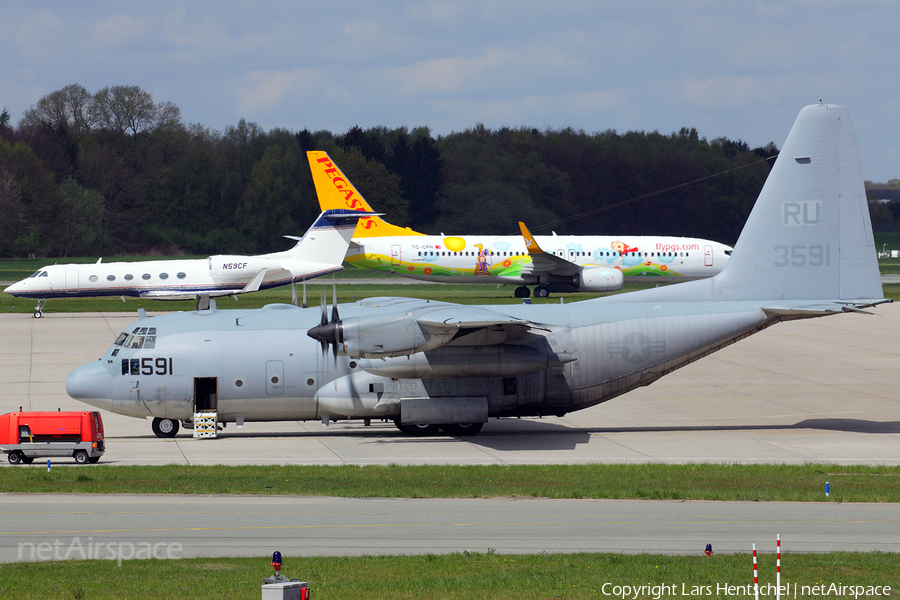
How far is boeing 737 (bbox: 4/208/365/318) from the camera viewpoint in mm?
49719

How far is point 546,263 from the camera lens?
59531mm

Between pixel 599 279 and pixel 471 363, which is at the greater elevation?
pixel 599 279

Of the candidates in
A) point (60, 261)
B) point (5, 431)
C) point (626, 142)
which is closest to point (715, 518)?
point (5, 431)

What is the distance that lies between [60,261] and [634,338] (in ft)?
282

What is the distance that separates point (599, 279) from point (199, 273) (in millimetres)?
25011

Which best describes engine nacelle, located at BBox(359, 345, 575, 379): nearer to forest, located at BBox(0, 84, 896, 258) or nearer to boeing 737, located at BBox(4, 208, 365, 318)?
boeing 737, located at BBox(4, 208, 365, 318)

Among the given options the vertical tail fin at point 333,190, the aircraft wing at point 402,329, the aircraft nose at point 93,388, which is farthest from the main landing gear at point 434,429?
the vertical tail fin at point 333,190

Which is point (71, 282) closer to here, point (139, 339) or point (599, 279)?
point (139, 339)

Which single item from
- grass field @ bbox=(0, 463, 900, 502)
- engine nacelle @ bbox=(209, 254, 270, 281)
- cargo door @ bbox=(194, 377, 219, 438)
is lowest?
grass field @ bbox=(0, 463, 900, 502)

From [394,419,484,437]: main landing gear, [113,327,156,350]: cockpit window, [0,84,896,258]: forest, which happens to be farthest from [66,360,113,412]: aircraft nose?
[0,84,896,258]: forest

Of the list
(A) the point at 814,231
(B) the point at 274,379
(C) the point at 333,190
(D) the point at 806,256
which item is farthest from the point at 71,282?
(A) the point at 814,231

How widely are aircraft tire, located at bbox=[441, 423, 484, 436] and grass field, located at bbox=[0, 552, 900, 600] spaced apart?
11.6 metres

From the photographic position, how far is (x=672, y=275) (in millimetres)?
61469

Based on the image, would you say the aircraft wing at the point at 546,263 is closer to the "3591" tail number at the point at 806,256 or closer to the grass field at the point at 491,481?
the "3591" tail number at the point at 806,256
